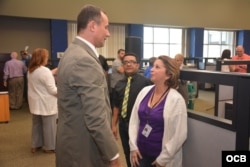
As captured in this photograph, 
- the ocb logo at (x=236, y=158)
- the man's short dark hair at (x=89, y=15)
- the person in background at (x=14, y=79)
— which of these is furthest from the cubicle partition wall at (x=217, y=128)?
the person in background at (x=14, y=79)

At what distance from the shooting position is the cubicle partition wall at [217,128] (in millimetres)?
1420

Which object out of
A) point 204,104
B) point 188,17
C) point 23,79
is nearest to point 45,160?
point 23,79

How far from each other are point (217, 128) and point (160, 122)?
37cm

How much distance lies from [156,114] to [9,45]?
21.6 ft

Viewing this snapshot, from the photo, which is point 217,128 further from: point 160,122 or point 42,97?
point 42,97

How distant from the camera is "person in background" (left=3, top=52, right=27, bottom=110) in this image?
21.0 feet

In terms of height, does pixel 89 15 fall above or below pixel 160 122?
above

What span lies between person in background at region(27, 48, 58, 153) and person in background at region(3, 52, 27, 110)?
3106mm

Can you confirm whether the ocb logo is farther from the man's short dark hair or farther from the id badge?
the man's short dark hair

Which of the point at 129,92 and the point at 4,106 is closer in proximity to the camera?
the point at 129,92

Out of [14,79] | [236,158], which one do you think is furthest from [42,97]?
[14,79]

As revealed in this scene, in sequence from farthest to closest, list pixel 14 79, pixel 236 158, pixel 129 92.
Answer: pixel 14 79 → pixel 129 92 → pixel 236 158

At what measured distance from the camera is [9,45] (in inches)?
288

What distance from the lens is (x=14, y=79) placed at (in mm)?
6469
